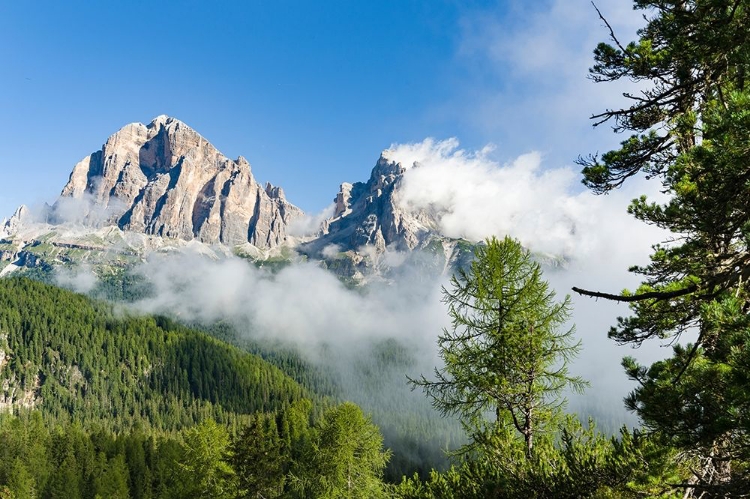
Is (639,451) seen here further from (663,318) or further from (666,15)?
(666,15)

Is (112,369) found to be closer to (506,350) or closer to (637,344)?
(506,350)

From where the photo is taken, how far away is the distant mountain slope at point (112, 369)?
14925 cm

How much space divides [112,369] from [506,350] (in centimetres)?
19459

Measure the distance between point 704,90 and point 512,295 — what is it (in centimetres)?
636

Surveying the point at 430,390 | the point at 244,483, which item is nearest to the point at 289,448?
the point at 244,483

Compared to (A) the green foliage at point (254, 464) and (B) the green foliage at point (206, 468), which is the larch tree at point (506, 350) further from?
(B) the green foliage at point (206, 468)

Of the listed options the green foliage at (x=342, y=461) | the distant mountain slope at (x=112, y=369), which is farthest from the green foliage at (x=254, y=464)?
the distant mountain slope at (x=112, y=369)

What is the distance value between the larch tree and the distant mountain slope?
145 meters

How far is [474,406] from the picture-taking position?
12.5 m

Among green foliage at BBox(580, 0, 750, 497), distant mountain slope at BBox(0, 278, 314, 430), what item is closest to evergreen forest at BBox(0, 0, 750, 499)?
green foliage at BBox(580, 0, 750, 497)

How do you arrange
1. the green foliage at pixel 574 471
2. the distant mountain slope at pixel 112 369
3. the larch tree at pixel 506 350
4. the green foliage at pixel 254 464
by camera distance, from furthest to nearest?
the distant mountain slope at pixel 112 369 → the green foliage at pixel 254 464 → the larch tree at pixel 506 350 → the green foliage at pixel 574 471

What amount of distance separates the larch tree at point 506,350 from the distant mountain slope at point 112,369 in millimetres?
144572

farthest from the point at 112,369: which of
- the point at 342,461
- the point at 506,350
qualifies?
the point at 506,350

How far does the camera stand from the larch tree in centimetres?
1163
